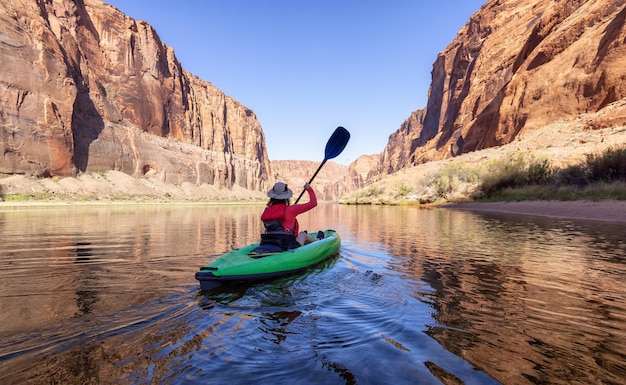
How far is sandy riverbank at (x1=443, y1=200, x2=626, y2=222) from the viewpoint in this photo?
15.1 metres

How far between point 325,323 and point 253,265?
193cm

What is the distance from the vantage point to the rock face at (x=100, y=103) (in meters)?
44.3

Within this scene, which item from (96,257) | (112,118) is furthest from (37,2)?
(96,257)

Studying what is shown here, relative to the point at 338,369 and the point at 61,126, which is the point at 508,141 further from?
the point at 61,126

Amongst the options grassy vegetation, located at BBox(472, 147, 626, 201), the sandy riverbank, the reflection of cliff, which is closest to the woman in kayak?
the reflection of cliff

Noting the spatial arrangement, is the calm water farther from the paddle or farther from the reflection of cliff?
the paddle

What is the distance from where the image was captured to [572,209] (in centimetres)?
1720

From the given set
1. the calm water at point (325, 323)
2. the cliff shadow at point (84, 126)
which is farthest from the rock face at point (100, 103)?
the calm water at point (325, 323)

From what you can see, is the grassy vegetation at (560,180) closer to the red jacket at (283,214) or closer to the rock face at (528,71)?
the rock face at (528,71)

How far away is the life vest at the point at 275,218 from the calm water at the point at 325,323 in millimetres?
944

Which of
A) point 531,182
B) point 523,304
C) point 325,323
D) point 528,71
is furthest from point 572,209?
point 528,71

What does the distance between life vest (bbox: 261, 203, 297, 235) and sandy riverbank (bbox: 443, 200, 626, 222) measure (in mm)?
15794

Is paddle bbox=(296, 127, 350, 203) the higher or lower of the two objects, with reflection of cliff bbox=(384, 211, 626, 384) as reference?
higher

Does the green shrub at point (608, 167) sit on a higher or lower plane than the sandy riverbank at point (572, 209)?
higher
